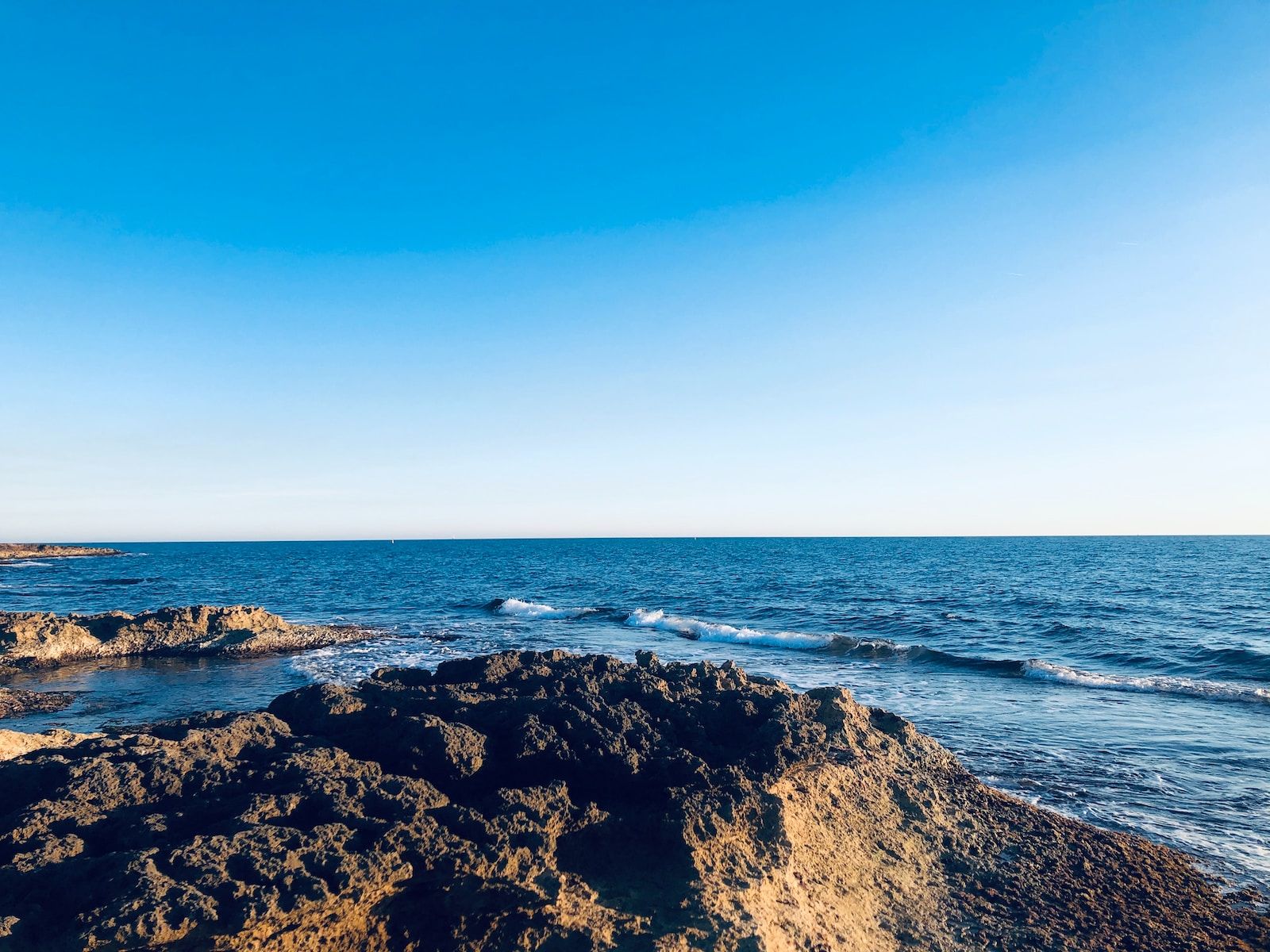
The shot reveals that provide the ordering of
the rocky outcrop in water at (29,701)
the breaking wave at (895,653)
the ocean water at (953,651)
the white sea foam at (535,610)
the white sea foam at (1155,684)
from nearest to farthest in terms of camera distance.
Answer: the ocean water at (953,651) → the rocky outcrop in water at (29,701) → the white sea foam at (1155,684) → the breaking wave at (895,653) → the white sea foam at (535,610)

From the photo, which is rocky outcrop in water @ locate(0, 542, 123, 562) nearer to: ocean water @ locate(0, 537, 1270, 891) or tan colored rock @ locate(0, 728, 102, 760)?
ocean water @ locate(0, 537, 1270, 891)

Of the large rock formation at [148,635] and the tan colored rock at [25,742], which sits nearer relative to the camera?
the tan colored rock at [25,742]

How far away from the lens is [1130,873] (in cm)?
822

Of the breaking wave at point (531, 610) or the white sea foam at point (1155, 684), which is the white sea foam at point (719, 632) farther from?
the white sea foam at point (1155, 684)

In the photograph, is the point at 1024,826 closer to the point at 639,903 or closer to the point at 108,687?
the point at 639,903

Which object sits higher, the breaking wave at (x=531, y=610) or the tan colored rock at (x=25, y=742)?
the tan colored rock at (x=25, y=742)

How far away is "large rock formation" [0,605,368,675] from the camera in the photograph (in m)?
23.5

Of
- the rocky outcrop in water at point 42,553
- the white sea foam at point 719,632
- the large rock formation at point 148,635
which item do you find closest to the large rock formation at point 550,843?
the large rock formation at point 148,635

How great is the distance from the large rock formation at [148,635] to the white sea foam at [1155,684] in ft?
88.3

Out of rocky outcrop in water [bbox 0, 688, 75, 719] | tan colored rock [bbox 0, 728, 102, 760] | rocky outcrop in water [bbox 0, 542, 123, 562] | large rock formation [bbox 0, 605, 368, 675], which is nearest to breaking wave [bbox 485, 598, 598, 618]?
large rock formation [bbox 0, 605, 368, 675]

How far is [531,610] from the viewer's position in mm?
41594

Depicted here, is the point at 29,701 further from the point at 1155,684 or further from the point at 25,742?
the point at 1155,684

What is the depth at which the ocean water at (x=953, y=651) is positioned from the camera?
40.5 feet

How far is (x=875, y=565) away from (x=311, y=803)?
8015 cm
